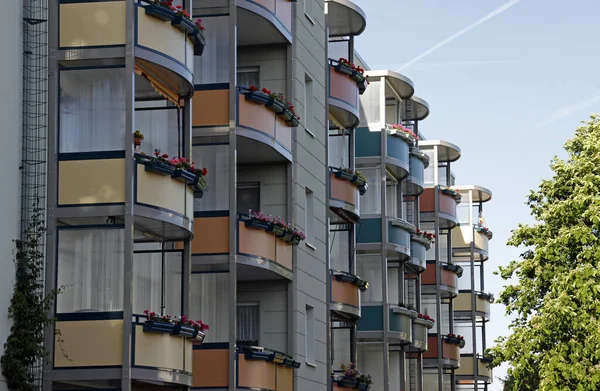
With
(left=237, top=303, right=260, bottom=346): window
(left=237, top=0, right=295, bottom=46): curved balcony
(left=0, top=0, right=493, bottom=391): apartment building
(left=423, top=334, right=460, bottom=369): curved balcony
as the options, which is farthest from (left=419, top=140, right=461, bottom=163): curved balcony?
(left=237, top=303, right=260, bottom=346): window

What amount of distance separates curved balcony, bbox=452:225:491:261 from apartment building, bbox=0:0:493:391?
52.6 ft

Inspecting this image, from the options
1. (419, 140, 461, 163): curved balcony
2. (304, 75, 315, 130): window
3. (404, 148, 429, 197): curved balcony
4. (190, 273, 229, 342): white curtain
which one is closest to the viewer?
(190, 273, 229, 342): white curtain

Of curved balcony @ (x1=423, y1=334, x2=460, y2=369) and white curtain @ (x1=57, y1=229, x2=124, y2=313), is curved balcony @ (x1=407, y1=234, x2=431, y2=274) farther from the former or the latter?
white curtain @ (x1=57, y1=229, x2=124, y2=313)

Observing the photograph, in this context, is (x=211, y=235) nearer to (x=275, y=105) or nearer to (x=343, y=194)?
(x=275, y=105)

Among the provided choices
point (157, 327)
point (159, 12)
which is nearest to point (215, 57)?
point (159, 12)

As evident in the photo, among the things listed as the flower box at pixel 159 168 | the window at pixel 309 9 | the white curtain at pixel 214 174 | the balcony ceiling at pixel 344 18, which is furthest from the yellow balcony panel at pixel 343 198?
the flower box at pixel 159 168

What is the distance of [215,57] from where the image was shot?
3173 centimetres

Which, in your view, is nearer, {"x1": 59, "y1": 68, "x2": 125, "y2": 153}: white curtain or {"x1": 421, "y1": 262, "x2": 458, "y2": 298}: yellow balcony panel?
{"x1": 59, "y1": 68, "x2": 125, "y2": 153}: white curtain

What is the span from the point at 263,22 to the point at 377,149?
53.0 ft

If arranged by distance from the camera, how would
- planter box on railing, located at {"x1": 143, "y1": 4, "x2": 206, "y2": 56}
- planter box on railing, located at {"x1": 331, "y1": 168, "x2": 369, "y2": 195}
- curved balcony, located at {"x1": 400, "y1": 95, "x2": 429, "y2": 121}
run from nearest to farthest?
planter box on railing, located at {"x1": 143, "y1": 4, "x2": 206, "y2": 56} < planter box on railing, located at {"x1": 331, "y1": 168, "x2": 369, "y2": 195} < curved balcony, located at {"x1": 400, "y1": 95, "x2": 429, "y2": 121}

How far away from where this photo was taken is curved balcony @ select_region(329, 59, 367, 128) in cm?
4019

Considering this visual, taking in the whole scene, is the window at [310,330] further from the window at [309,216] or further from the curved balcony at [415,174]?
the curved balcony at [415,174]

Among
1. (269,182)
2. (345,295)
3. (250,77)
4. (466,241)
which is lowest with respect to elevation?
(345,295)

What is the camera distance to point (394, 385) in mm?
50344
